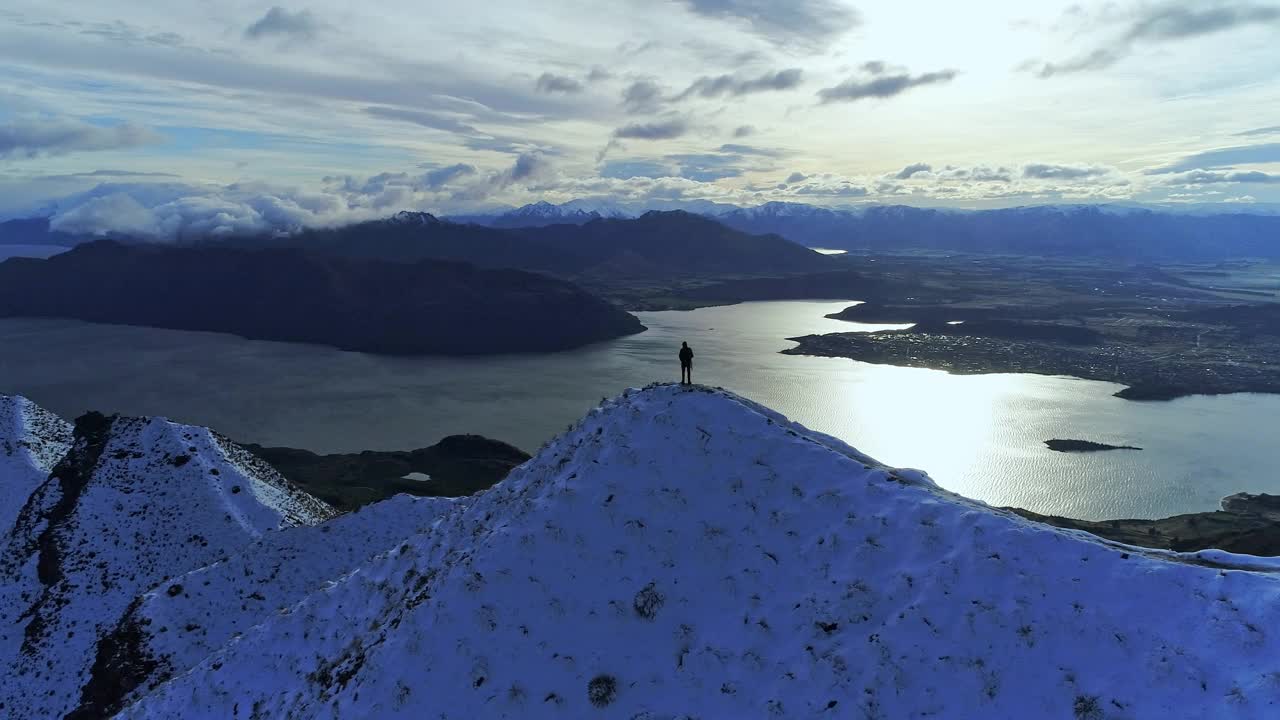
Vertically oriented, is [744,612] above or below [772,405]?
above

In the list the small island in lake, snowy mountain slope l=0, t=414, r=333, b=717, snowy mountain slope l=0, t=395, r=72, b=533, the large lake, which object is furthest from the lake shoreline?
snowy mountain slope l=0, t=395, r=72, b=533

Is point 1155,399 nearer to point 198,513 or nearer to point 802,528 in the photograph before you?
point 802,528

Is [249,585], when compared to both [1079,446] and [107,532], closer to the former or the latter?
[107,532]

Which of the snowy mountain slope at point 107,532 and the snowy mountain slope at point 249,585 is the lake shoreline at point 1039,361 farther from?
the snowy mountain slope at point 107,532

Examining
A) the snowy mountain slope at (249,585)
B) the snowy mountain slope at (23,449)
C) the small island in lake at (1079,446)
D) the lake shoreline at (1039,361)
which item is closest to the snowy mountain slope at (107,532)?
the snowy mountain slope at (249,585)

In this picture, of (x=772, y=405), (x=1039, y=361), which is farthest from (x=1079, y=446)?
(x=1039, y=361)

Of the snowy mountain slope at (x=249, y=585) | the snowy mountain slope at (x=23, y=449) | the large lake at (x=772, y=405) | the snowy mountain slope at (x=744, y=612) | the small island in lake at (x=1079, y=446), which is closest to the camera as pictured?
the snowy mountain slope at (x=744, y=612)
